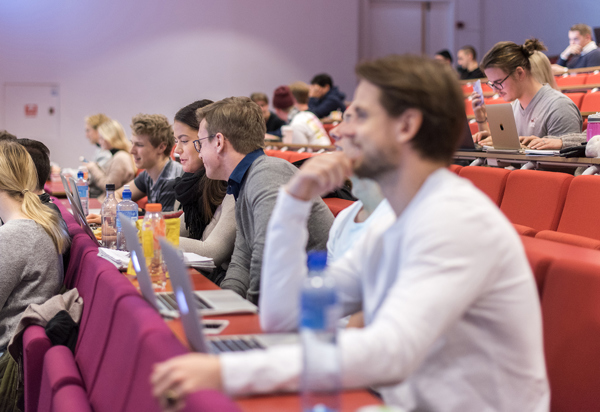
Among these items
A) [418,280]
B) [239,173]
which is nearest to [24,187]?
[239,173]

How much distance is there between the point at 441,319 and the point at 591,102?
4.95 m

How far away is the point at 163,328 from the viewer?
4.42 ft

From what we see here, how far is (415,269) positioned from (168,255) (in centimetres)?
52

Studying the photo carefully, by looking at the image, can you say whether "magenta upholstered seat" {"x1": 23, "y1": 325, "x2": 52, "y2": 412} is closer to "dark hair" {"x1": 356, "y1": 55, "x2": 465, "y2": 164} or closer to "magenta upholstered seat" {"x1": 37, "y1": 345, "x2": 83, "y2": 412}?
"magenta upholstered seat" {"x1": 37, "y1": 345, "x2": 83, "y2": 412}

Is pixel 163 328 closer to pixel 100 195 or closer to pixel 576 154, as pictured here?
pixel 576 154

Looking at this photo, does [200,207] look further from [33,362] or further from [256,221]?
[33,362]

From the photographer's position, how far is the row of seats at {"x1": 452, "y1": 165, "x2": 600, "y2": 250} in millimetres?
2465

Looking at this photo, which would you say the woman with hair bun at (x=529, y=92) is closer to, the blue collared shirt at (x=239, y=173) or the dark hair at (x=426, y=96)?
the blue collared shirt at (x=239, y=173)

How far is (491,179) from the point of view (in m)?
3.14

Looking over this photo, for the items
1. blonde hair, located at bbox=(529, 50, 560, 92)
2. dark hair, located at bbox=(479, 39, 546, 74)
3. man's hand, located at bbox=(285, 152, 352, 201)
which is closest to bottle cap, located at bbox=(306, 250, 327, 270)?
man's hand, located at bbox=(285, 152, 352, 201)

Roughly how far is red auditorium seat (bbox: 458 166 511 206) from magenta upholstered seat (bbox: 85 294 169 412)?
2.03 m

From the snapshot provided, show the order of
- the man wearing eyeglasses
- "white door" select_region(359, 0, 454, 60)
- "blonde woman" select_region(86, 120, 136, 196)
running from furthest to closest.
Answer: "white door" select_region(359, 0, 454, 60)
"blonde woman" select_region(86, 120, 136, 196)
the man wearing eyeglasses

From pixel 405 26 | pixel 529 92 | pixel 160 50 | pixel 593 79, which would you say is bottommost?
pixel 529 92

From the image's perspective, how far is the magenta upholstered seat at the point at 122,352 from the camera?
1367 millimetres
